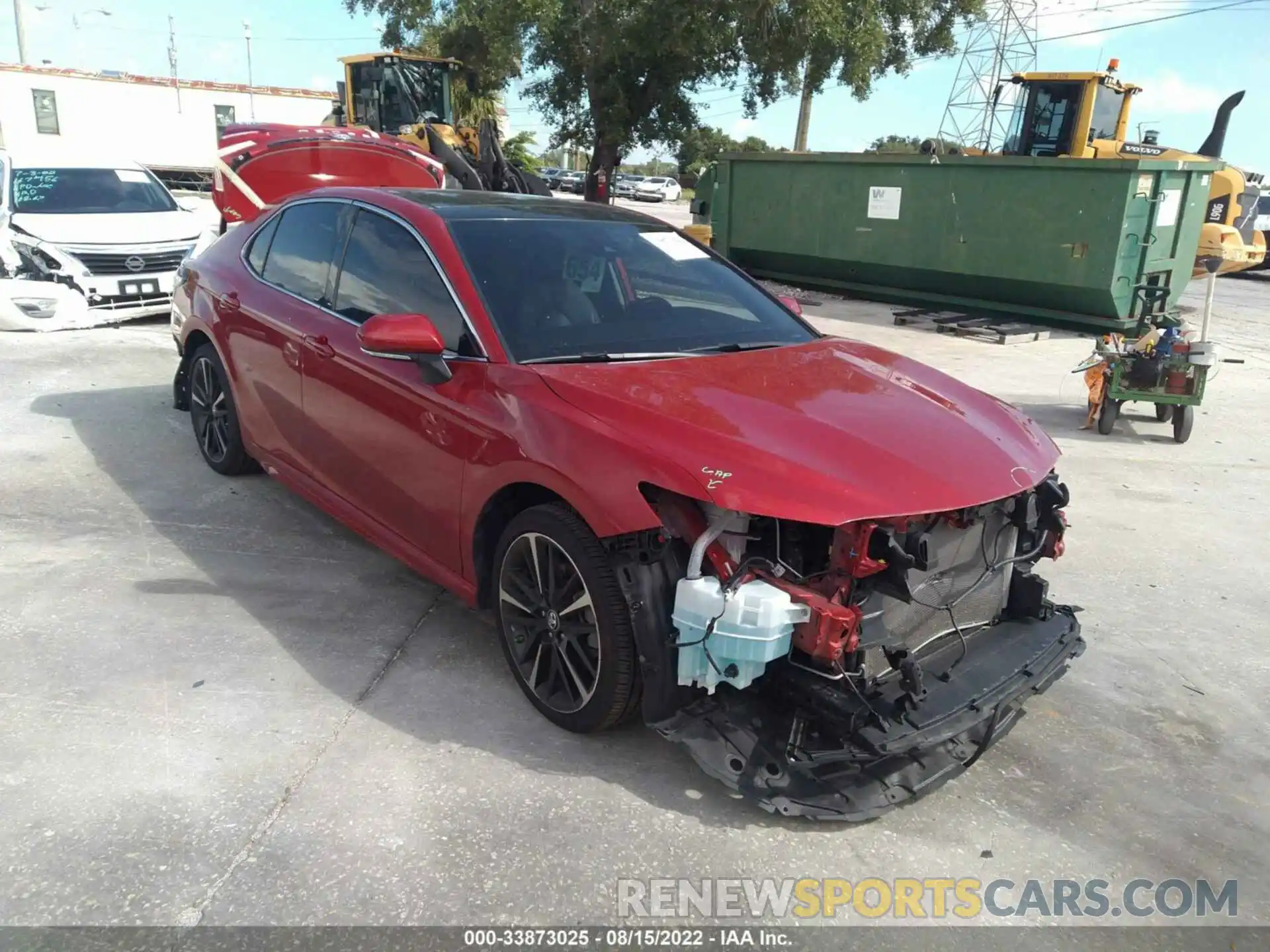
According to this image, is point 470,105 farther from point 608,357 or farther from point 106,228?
point 608,357

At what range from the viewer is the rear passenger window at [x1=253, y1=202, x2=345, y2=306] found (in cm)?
432

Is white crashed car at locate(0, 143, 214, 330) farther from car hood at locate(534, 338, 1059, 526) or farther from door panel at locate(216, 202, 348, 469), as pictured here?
car hood at locate(534, 338, 1059, 526)

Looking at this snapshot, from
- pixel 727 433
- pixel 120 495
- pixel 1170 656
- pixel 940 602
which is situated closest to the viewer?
pixel 727 433

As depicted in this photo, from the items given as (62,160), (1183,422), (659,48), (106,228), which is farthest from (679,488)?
(659,48)

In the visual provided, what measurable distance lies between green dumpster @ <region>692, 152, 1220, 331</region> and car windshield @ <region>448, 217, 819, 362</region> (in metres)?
8.51

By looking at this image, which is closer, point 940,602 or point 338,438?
point 940,602

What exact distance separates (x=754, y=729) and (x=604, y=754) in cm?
60

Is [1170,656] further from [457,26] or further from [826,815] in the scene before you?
[457,26]

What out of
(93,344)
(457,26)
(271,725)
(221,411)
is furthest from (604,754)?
(457,26)

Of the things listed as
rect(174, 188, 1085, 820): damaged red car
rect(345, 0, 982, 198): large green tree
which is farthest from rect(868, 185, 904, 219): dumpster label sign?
rect(174, 188, 1085, 820): damaged red car

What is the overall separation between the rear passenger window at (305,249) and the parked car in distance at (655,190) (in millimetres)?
49718

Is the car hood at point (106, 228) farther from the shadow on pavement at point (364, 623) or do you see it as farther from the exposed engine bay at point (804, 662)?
the exposed engine bay at point (804, 662)

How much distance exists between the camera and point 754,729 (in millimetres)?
2795

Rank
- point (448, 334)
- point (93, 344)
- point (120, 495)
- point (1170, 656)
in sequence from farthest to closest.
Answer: point (93, 344), point (120, 495), point (1170, 656), point (448, 334)
